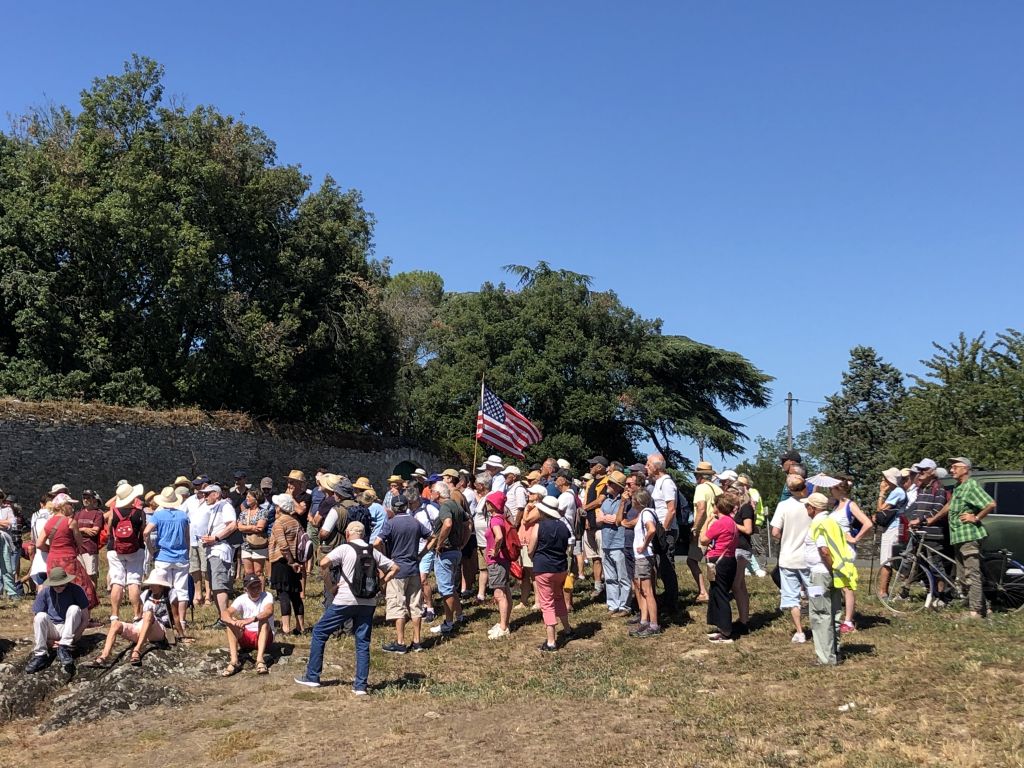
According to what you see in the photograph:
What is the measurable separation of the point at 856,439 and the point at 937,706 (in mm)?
42755

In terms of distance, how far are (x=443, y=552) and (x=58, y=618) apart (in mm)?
4560

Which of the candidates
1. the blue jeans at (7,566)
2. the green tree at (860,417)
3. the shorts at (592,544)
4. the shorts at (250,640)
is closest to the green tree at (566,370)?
the green tree at (860,417)

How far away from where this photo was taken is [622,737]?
776 cm

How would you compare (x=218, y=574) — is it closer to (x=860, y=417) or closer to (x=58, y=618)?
(x=58, y=618)

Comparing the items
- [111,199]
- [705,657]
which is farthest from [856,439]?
[705,657]

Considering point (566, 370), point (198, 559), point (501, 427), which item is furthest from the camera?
point (566, 370)

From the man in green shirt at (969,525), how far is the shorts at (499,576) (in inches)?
207

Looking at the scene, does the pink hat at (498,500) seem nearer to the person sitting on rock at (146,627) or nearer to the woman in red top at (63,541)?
the person sitting on rock at (146,627)

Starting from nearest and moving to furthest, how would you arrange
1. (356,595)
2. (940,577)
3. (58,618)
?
1. (356,595)
2. (58,618)
3. (940,577)

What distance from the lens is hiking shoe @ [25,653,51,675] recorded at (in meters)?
10.6

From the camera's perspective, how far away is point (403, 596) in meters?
10.9

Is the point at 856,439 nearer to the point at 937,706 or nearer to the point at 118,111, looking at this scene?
the point at 118,111

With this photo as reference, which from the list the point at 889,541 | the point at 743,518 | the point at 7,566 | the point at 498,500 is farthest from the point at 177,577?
the point at 889,541

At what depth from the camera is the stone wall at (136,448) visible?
23.7 m
